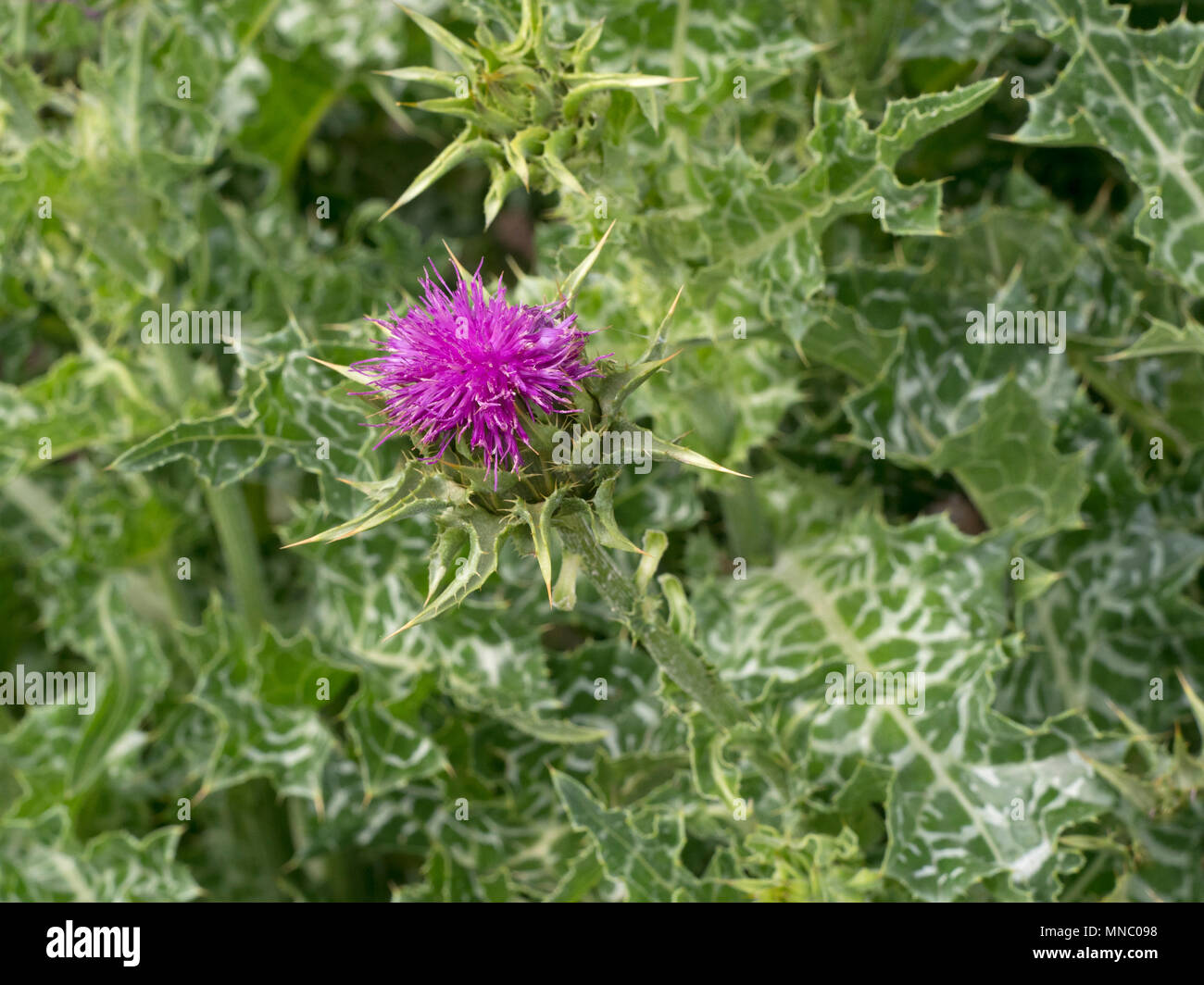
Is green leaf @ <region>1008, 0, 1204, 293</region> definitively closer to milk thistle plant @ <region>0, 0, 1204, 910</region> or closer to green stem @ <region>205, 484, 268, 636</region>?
milk thistle plant @ <region>0, 0, 1204, 910</region>

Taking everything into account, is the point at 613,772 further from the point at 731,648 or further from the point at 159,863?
the point at 159,863

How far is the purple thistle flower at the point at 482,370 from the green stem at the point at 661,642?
4.2 inches

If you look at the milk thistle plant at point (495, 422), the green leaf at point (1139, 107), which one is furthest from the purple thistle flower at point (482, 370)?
the green leaf at point (1139, 107)

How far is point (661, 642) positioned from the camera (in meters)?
1.30

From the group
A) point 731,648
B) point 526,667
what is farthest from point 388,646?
point 731,648

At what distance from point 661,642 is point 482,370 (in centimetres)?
39

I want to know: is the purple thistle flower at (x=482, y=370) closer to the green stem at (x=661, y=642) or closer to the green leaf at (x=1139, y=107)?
the green stem at (x=661, y=642)

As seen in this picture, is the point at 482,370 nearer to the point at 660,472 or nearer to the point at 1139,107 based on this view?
the point at 660,472

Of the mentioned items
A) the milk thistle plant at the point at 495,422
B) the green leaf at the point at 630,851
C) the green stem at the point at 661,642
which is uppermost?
the milk thistle plant at the point at 495,422

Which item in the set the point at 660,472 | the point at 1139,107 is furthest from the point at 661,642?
the point at 1139,107

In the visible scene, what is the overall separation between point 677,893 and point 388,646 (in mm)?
631

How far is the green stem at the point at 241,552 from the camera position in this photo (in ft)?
6.85

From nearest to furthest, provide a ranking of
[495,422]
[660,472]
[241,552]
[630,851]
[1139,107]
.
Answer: [495,422]
[630,851]
[1139,107]
[660,472]
[241,552]

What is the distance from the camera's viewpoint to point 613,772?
1817mm
